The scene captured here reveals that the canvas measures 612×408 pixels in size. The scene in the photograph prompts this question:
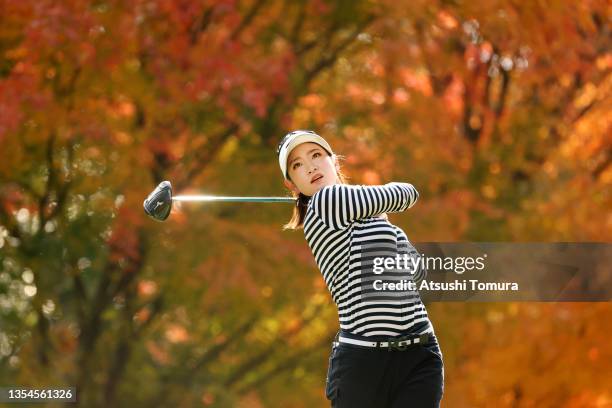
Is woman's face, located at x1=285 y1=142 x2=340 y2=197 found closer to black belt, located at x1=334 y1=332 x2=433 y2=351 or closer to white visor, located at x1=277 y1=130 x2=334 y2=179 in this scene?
white visor, located at x1=277 y1=130 x2=334 y2=179

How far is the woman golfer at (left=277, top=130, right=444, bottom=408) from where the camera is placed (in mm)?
2598

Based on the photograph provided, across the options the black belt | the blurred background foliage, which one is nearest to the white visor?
the black belt

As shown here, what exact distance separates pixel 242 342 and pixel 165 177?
5.63 feet

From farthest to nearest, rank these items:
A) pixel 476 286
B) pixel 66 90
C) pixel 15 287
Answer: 1. pixel 15 287
2. pixel 66 90
3. pixel 476 286

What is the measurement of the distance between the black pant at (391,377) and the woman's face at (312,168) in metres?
0.44

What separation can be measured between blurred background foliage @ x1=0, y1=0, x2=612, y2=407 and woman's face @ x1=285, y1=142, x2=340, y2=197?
3532 mm

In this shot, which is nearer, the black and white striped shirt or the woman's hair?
the black and white striped shirt

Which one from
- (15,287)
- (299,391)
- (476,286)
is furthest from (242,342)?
(476,286)

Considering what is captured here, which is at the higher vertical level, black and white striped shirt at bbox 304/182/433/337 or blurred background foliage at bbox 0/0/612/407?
blurred background foliage at bbox 0/0/612/407

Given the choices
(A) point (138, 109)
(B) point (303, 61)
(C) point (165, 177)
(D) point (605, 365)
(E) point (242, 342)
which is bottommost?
(D) point (605, 365)

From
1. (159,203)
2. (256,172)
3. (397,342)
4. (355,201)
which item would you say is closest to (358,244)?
(355,201)

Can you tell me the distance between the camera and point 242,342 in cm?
807

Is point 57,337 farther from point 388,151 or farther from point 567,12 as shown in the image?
point 567,12

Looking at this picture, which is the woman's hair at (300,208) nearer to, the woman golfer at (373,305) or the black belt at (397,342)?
the woman golfer at (373,305)
